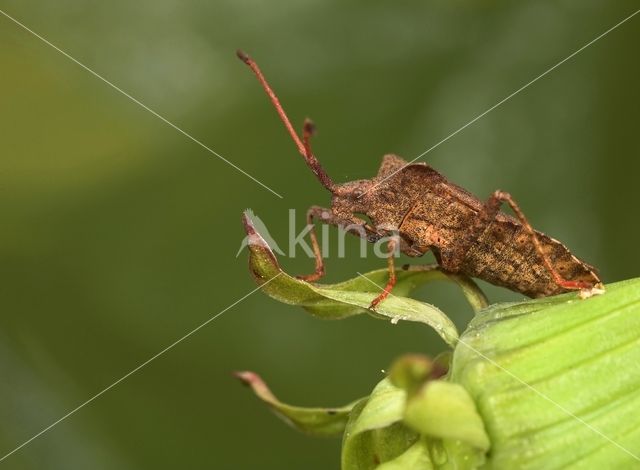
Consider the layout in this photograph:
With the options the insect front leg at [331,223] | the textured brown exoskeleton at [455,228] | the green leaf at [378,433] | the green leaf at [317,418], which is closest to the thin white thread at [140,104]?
the insect front leg at [331,223]

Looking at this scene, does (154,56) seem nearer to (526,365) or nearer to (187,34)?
(187,34)

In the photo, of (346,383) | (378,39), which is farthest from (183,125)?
(346,383)

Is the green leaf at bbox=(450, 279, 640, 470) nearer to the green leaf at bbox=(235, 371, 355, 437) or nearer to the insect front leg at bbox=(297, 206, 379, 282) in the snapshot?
the green leaf at bbox=(235, 371, 355, 437)

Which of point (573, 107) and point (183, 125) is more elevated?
point (183, 125)

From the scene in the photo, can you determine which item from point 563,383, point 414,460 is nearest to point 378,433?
point 414,460

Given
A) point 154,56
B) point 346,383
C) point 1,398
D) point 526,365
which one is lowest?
point 346,383

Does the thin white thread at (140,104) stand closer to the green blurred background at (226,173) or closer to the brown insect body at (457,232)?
the green blurred background at (226,173)

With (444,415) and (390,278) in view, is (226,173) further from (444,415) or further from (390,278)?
(444,415)
